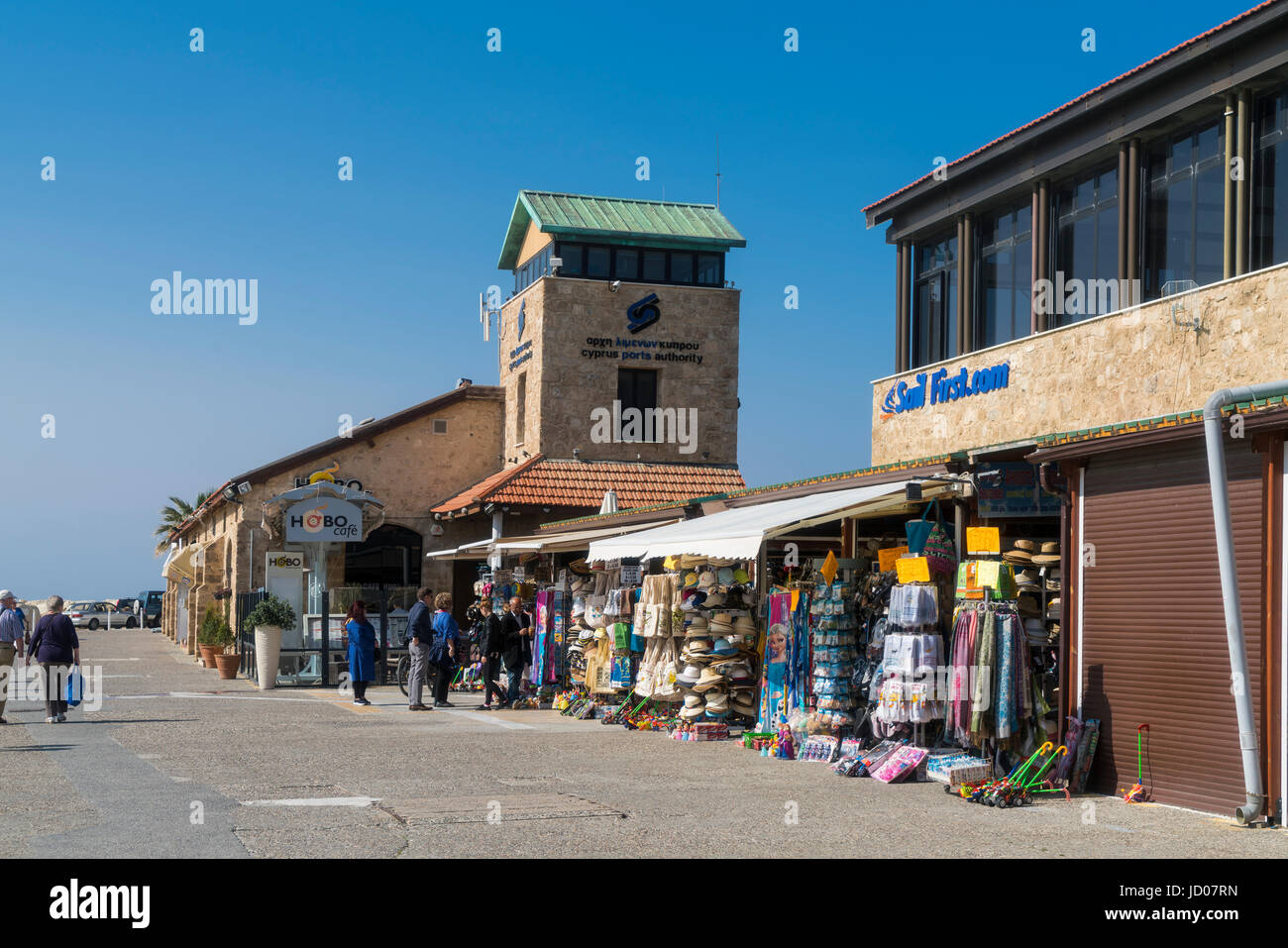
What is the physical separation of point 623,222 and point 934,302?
1386 cm

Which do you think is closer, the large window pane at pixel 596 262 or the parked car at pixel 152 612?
the large window pane at pixel 596 262

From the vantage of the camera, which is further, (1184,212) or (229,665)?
(229,665)

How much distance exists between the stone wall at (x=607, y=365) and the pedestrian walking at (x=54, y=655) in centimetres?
1566

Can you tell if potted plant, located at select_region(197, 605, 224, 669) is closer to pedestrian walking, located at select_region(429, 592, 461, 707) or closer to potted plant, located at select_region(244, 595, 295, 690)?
potted plant, located at select_region(244, 595, 295, 690)

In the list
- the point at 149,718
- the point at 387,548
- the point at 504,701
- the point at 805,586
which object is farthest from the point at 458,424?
the point at 805,586

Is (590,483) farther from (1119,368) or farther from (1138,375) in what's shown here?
(1138,375)

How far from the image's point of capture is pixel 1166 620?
11.2m

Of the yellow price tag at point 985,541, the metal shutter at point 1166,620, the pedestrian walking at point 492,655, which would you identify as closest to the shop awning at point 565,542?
the pedestrian walking at point 492,655

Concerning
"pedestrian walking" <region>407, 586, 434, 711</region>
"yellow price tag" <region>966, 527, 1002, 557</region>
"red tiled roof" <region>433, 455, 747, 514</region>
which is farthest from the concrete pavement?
"red tiled roof" <region>433, 455, 747, 514</region>

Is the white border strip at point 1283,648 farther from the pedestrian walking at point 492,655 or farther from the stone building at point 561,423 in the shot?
the stone building at point 561,423

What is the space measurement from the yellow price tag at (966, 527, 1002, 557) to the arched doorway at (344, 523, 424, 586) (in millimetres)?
21803

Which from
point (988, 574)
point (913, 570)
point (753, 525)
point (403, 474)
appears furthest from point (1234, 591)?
point (403, 474)

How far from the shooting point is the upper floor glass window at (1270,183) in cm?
1487

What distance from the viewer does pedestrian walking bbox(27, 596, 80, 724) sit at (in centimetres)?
1756
